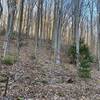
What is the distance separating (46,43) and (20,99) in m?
25.4

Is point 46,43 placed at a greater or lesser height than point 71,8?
lesser

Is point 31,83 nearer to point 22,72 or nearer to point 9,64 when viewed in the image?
point 22,72

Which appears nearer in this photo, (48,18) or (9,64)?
(9,64)

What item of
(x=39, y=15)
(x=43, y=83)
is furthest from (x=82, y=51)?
(x=43, y=83)

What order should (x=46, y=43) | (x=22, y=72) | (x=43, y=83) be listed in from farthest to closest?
(x=46, y=43) < (x=22, y=72) < (x=43, y=83)

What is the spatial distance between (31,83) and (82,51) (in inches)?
443

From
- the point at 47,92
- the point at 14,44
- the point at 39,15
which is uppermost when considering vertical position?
the point at 39,15

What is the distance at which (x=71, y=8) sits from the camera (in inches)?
1053

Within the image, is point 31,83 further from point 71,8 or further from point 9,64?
point 71,8

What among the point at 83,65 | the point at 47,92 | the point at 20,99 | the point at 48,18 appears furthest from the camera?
the point at 48,18

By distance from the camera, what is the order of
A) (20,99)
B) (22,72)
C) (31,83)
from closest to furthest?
(20,99)
(31,83)
(22,72)

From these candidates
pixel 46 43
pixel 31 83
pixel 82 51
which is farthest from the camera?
pixel 46 43

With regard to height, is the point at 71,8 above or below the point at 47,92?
above

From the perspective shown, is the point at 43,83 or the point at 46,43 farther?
the point at 46,43
